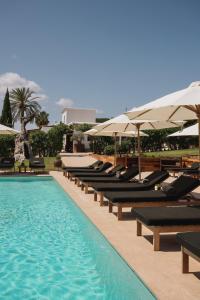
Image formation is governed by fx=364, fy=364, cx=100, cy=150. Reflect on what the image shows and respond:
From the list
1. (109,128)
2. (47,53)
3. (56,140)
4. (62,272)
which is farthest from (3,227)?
(56,140)

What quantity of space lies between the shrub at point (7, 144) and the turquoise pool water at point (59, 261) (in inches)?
1075

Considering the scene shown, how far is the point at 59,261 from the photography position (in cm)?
566

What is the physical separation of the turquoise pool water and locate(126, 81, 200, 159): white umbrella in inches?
108

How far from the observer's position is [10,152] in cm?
3725

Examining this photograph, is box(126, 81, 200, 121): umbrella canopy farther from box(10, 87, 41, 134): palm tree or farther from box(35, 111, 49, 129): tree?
box(35, 111, 49, 129): tree

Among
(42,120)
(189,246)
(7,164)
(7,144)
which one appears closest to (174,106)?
(189,246)

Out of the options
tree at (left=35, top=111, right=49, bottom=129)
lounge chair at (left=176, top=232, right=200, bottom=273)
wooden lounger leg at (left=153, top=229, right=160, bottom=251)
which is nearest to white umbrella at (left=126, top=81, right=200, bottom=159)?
wooden lounger leg at (left=153, top=229, right=160, bottom=251)

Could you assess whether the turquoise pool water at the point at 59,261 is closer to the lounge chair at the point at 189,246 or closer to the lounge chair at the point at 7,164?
the lounge chair at the point at 189,246

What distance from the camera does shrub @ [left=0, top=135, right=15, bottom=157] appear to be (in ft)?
119

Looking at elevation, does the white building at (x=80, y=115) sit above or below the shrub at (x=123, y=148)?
above

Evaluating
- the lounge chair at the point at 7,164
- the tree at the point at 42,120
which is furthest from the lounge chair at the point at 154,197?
the tree at the point at 42,120

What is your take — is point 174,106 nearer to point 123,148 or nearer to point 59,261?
point 59,261

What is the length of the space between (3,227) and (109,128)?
868cm

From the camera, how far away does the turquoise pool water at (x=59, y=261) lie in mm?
4402
